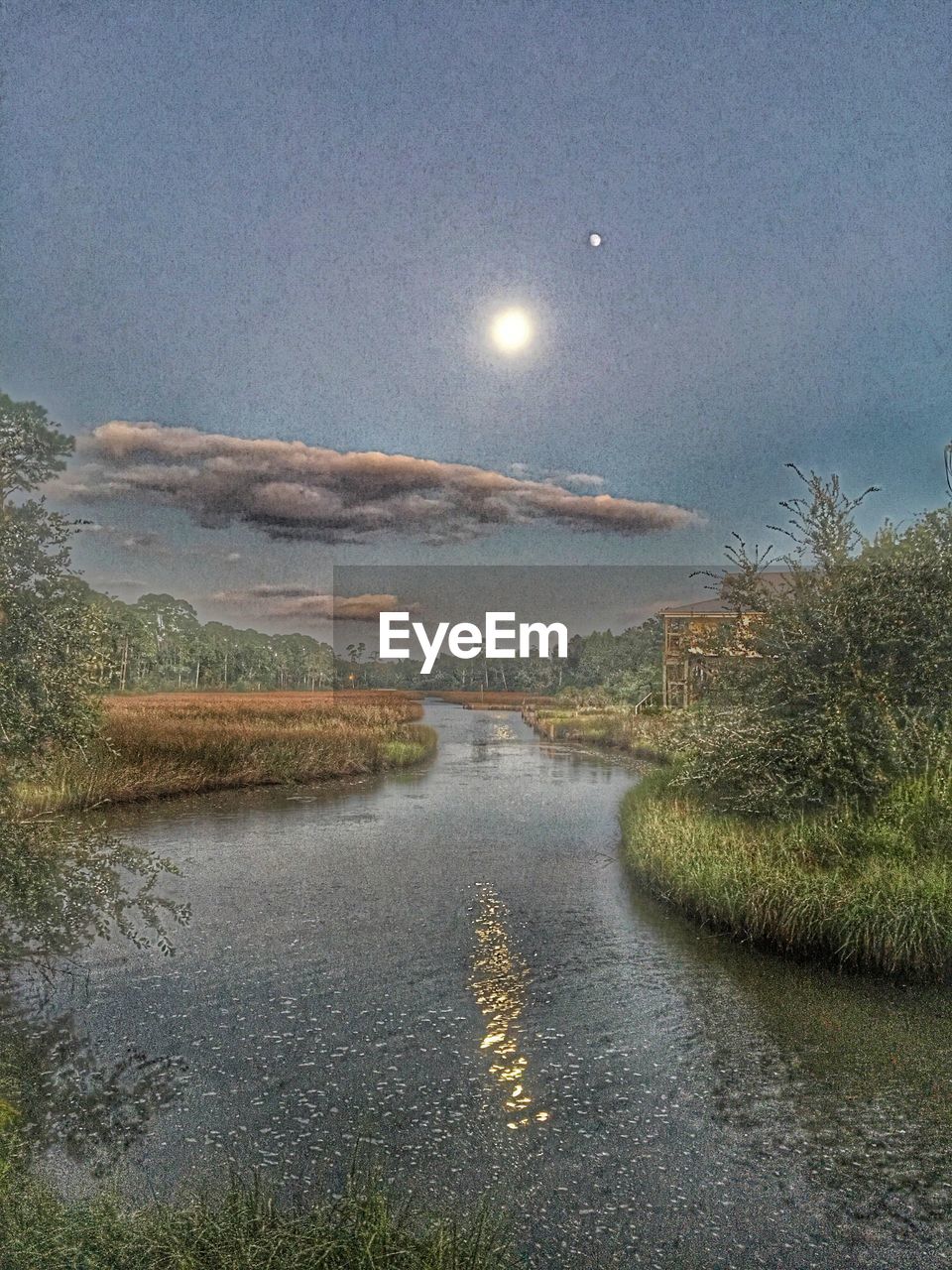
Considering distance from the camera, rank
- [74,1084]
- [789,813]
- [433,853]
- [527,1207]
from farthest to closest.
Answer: [433,853] → [789,813] → [74,1084] → [527,1207]

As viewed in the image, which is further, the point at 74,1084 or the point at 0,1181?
the point at 74,1084

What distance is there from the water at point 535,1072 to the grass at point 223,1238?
64cm

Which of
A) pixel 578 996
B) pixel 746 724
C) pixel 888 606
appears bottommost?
pixel 578 996

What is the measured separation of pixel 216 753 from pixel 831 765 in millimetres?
14169

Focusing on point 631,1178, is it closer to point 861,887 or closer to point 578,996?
point 578,996

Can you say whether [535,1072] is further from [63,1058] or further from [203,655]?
[203,655]

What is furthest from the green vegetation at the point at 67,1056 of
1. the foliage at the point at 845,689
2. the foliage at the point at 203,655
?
the foliage at the point at 203,655

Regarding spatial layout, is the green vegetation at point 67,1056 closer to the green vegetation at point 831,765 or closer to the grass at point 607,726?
the green vegetation at point 831,765

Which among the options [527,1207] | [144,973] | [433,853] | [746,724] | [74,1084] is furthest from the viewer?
[433,853]

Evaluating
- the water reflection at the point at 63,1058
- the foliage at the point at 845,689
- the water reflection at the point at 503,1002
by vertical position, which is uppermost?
the foliage at the point at 845,689

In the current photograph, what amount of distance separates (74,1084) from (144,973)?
2109 mm

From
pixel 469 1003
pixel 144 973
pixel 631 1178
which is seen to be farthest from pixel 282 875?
pixel 631 1178

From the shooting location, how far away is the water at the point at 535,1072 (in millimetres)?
4305

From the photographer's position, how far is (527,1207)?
13.9 ft
